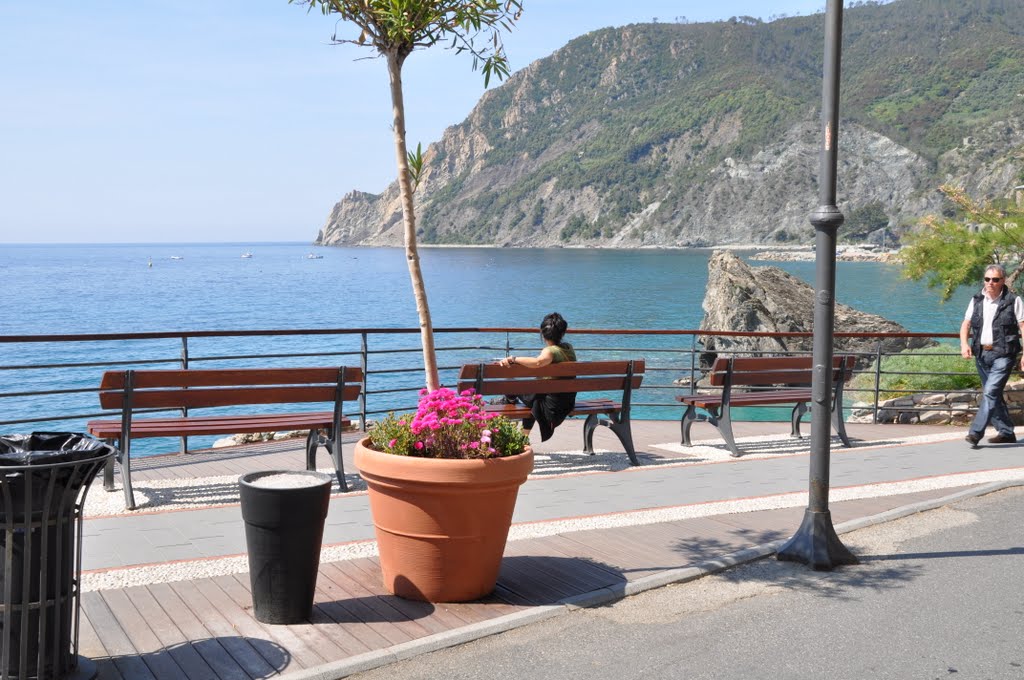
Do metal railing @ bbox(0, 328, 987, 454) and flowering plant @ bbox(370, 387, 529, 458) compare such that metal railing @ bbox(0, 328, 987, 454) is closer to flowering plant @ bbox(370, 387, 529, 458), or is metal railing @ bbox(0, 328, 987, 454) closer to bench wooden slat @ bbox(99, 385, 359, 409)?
bench wooden slat @ bbox(99, 385, 359, 409)

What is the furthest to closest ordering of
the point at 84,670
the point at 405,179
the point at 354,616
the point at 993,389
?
1. the point at 993,389
2. the point at 405,179
3. the point at 354,616
4. the point at 84,670

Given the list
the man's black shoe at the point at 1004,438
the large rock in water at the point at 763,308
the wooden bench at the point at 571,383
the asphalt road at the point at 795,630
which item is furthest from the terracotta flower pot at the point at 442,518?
the large rock in water at the point at 763,308

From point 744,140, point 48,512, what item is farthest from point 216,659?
point 744,140

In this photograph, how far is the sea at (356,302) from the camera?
53000 millimetres

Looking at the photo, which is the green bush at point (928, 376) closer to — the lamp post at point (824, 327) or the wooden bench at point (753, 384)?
the wooden bench at point (753, 384)

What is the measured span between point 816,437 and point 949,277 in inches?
614

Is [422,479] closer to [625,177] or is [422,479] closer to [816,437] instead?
[816,437]

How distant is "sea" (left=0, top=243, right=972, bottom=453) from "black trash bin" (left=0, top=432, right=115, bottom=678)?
105 feet

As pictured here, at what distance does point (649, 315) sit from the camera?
77.7 metres

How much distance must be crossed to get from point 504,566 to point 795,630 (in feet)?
5.24

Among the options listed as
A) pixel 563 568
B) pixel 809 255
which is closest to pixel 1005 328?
pixel 563 568

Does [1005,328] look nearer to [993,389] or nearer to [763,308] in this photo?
[993,389]

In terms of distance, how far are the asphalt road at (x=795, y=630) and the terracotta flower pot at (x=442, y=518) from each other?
1.44 ft

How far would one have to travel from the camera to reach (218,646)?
13.5 feet
